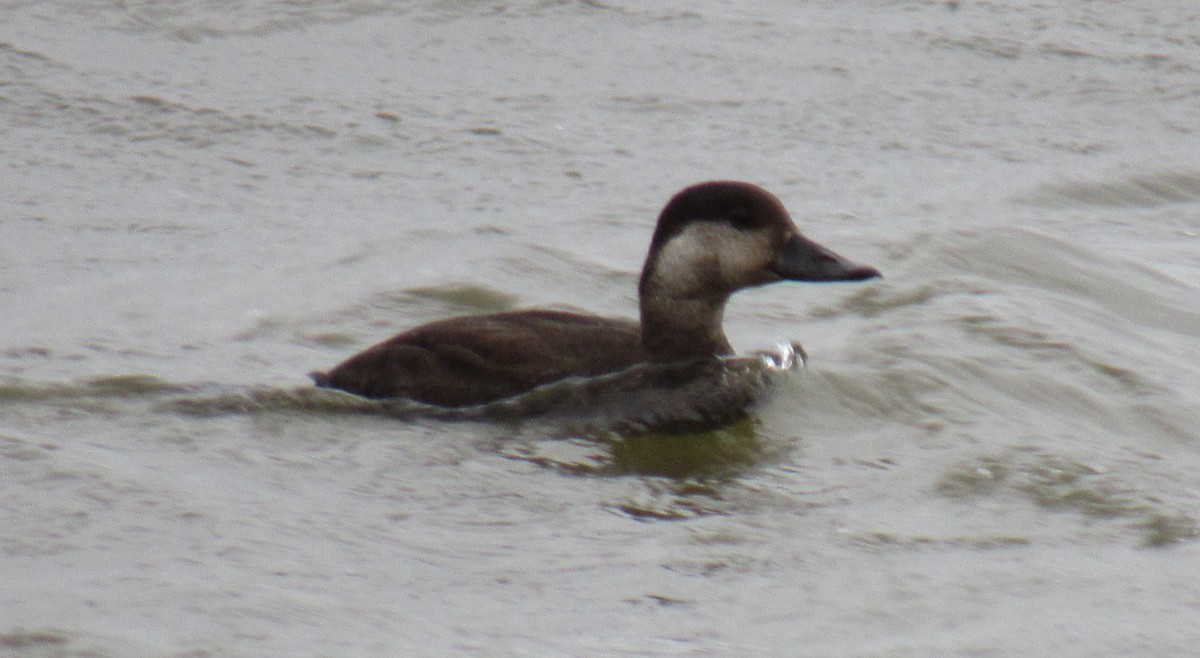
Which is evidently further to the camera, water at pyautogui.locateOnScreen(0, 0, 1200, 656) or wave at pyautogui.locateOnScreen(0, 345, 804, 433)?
wave at pyautogui.locateOnScreen(0, 345, 804, 433)

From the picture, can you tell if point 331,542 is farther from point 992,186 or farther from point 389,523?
point 992,186

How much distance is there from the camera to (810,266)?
6891mm

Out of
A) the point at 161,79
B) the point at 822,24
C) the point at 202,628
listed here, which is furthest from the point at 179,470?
the point at 822,24

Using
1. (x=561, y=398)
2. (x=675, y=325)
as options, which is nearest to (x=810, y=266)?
(x=675, y=325)

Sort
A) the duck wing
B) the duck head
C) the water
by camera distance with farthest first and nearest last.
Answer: the duck head → the duck wing → the water

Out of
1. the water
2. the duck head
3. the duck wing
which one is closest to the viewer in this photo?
the water

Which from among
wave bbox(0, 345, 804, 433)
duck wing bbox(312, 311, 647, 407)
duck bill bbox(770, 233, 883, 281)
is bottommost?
wave bbox(0, 345, 804, 433)

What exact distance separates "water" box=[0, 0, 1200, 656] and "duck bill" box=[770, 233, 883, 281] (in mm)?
501

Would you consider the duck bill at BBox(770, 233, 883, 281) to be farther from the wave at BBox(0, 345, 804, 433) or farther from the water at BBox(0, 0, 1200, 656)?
the water at BBox(0, 0, 1200, 656)

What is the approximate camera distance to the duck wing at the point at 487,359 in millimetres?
6648

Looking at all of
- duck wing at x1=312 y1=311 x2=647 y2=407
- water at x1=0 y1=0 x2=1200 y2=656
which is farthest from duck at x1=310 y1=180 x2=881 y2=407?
water at x1=0 y1=0 x2=1200 y2=656

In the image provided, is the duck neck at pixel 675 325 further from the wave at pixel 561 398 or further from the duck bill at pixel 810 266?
the duck bill at pixel 810 266

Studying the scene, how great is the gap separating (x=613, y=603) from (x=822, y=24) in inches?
369

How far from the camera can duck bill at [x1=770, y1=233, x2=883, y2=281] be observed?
6.87 metres
